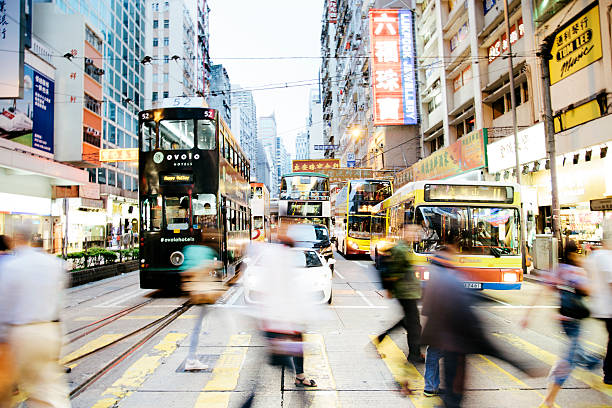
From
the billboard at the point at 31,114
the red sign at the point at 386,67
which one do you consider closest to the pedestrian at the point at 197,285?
the billboard at the point at 31,114

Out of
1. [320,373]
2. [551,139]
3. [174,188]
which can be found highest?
[551,139]

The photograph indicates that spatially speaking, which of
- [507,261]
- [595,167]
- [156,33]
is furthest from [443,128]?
[156,33]

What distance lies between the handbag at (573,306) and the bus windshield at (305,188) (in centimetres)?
1843

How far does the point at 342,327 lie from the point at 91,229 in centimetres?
3466

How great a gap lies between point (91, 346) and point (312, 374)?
3474 mm

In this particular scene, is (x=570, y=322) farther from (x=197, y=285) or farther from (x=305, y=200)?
(x=305, y=200)

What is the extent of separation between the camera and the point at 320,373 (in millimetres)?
4980

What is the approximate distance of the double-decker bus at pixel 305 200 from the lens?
22.2 m

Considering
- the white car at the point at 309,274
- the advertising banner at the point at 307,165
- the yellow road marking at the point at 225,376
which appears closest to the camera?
the yellow road marking at the point at 225,376

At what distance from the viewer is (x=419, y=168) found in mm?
28172

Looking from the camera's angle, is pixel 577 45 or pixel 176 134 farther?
pixel 577 45

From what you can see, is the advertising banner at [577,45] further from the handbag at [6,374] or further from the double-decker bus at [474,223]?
the handbag at [6,374]

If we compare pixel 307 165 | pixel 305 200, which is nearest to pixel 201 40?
pixel 307 165

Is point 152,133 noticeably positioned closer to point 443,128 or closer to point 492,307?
point 492,307
